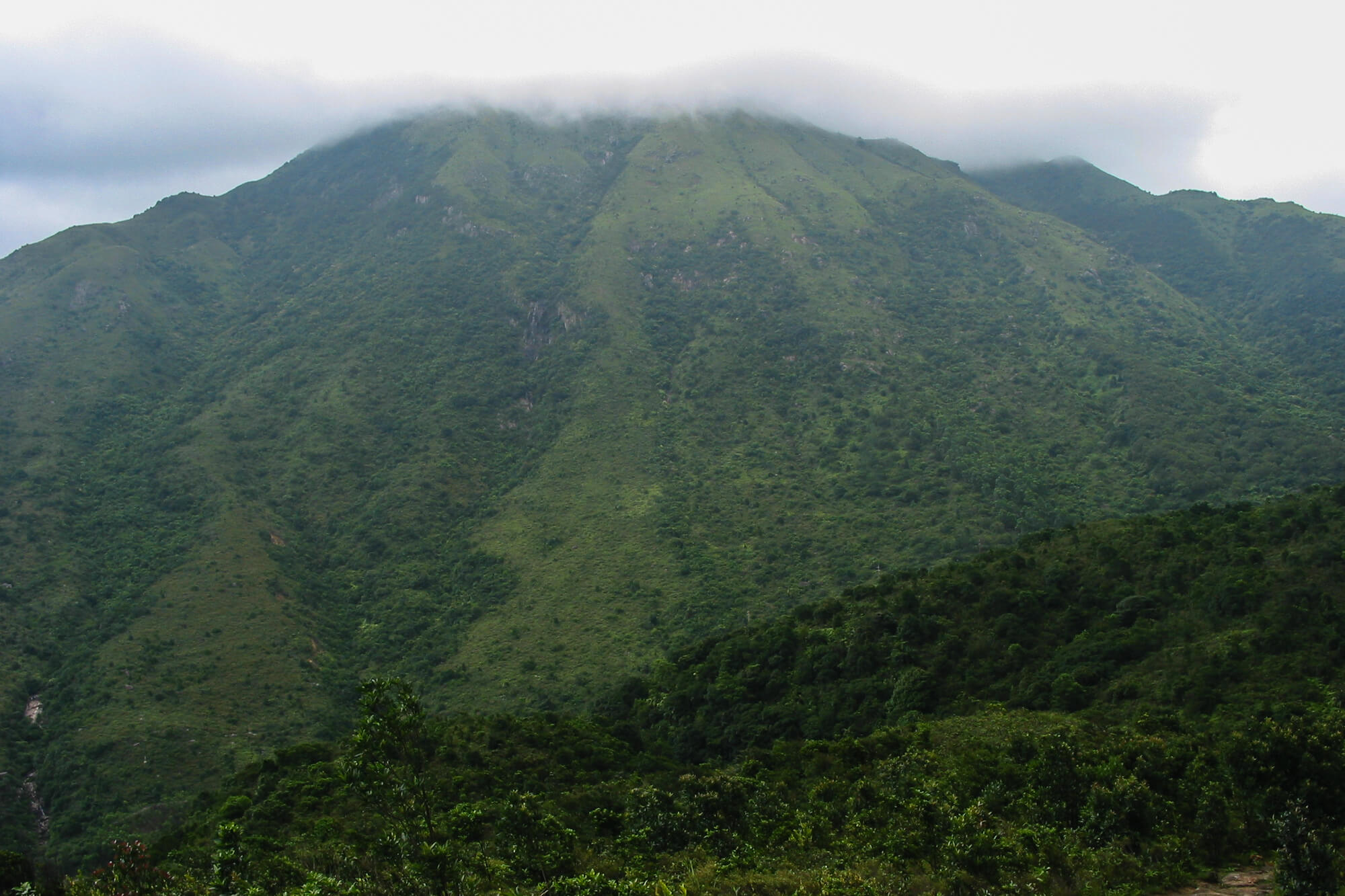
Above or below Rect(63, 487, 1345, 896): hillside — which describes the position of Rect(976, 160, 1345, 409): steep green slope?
above

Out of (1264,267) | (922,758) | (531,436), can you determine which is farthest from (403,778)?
(1264,267)

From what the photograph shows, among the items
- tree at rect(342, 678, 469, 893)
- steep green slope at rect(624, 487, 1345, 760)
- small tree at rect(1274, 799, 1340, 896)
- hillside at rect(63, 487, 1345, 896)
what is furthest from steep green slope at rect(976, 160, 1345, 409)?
tree at rect(342, 678, 469, 893)

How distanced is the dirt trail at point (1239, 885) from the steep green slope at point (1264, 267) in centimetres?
11398

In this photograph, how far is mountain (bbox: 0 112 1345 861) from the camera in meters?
88.6

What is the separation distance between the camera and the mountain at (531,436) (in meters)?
88.6

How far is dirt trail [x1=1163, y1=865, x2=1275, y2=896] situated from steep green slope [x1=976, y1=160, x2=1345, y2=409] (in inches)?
4487

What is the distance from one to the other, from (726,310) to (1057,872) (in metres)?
131

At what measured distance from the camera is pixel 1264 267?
169750 millimetres

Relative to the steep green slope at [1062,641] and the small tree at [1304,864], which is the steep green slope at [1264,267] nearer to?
the steep green slope at [1062,641]

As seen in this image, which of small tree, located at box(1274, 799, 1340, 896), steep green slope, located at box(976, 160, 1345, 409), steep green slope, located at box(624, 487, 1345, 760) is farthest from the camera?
steep green slope, located at box(976, 160, 1345, 409)

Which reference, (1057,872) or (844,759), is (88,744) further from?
(1057,872)

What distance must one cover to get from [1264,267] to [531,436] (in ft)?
466

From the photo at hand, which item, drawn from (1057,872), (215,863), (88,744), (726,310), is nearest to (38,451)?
(88,744)

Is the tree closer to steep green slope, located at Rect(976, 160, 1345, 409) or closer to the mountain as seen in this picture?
the mountain
